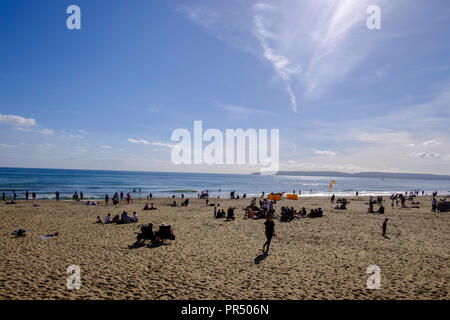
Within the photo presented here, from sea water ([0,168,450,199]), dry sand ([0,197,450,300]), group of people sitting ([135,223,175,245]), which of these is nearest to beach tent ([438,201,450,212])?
dry sand ([0,197,450,300])

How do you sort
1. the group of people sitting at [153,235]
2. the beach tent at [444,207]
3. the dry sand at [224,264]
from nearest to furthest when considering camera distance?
the dry sand at [224,264] < the group of people sitting at [153,235] < the beach tent at [444,207]

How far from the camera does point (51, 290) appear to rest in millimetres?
6047

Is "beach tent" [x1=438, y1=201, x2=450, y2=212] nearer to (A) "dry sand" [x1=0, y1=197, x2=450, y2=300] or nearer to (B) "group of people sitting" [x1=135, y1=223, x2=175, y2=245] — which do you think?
(A) "dry sand" [x1=0, y1=197, x2=450, y2=300]

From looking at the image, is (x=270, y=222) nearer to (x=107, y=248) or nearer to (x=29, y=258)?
(x=107, y=248)

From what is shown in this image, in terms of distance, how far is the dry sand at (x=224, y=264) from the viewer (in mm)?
6176

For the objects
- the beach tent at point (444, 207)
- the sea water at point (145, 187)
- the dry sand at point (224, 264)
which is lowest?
the sea water at point (145, 187)

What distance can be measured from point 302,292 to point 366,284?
208 cm

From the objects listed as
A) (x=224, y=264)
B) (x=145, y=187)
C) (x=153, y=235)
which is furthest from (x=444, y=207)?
(x=145, y=187)

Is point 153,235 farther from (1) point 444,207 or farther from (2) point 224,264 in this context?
(1) point 444,207

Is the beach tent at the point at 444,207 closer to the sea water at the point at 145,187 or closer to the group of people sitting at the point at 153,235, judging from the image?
the group of people sitting at the point at 153,235

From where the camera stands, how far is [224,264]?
8367 mm

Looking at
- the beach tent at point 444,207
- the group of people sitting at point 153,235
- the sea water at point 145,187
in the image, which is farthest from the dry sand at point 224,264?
the sea water at point 145,187

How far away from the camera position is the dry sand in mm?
6176
